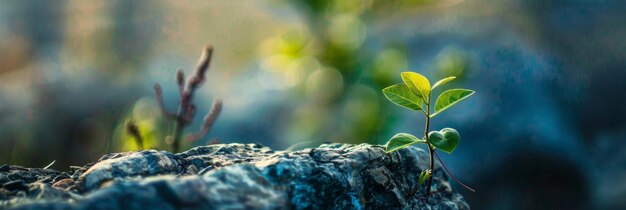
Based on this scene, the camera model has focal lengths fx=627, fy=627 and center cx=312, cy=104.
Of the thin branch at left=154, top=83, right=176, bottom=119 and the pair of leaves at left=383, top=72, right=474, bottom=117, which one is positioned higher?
the pair of leaves at left=383, top=72, right=474, bottom=117

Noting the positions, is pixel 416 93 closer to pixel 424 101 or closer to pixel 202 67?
pixel 424 101

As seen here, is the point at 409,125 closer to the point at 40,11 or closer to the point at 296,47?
the point at 296,47

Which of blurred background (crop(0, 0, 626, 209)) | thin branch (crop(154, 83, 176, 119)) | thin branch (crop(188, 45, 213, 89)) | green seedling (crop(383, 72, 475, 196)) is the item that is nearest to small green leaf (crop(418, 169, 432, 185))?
green seedling (crop(383, 72, 475, 196))

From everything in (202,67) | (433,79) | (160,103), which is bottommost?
(433,79)

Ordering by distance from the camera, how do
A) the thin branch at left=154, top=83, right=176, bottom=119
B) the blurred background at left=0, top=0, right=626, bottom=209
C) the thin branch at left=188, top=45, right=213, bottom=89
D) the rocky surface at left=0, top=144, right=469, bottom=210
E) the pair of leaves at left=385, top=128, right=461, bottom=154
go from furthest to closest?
the blurred background at left=0, top=0, right=626, bottom=209 → the thin branch at left=154, top=83, right=176, bottom=119 → the thin branch at left=188, top=45, right=213, bottom=89 → the pair of leaves at left=385, top=128, right=461, bottom=154 → the rocky surface at left=0, top=144, right=469, bottom=210

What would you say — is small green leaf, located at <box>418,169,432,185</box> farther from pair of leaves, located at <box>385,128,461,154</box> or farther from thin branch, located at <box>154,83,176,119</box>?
thin branch, located at <box>154,83,176,119</box>

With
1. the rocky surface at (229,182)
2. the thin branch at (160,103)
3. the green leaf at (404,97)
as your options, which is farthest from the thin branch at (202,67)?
the green leaf at (404,97)

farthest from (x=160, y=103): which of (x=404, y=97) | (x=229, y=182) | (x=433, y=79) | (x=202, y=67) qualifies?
(x=433, y=79)
